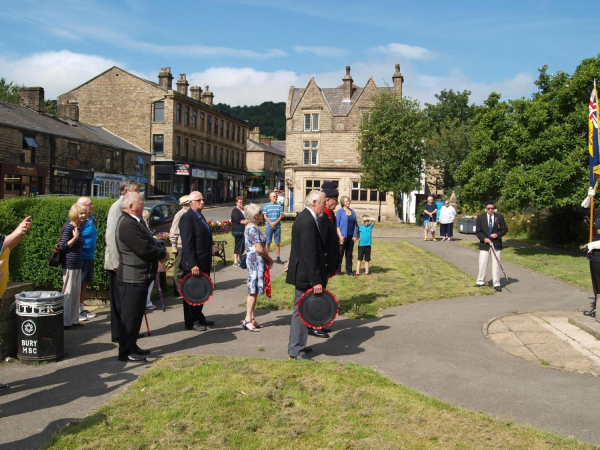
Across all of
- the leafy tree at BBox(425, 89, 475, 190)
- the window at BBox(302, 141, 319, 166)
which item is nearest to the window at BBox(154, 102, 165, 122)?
the window at BBox(302, 141, 319, 166)

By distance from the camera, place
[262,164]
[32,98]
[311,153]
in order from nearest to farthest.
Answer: [32,98] → [311,153] → [262,164]

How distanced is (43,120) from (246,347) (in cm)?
3689

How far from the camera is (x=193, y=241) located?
780 cm

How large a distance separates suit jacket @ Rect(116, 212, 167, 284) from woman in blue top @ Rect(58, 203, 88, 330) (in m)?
1.75

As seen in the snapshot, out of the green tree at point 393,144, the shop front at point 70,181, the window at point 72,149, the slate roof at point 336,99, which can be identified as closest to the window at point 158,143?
the shop front at point 70,181

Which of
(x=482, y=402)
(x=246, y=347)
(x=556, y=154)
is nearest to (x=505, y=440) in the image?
(x=482, y=402)

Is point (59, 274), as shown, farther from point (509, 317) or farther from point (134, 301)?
point (509, 317)

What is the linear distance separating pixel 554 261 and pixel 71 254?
575 inches

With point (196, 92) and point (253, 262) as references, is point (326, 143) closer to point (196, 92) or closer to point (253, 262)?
point (196, 92)

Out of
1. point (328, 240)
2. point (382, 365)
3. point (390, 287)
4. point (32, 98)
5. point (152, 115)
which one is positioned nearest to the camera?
point (382, 365)

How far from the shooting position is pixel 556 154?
18125 mm

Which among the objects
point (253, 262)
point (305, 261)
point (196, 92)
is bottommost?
point (253, 262)

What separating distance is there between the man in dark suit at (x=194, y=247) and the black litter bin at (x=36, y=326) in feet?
6.62

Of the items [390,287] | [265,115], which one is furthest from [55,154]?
[265,115]
